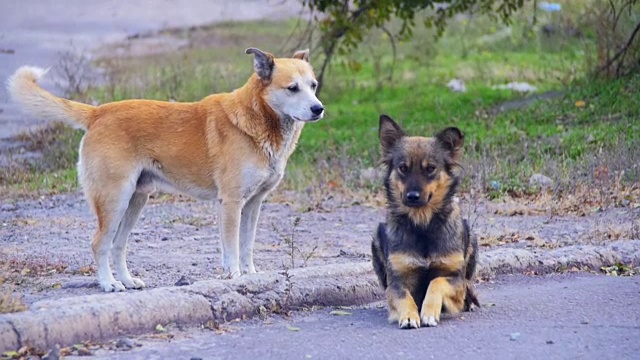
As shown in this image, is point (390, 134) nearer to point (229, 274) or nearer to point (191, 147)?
point (229, 274)

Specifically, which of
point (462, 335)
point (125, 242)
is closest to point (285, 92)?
point (125, 242)

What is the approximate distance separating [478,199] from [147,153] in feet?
16.1

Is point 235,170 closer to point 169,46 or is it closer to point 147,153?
point 147,153

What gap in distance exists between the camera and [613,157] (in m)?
12.6

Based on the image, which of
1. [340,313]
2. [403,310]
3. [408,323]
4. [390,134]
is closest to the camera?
[408,323]

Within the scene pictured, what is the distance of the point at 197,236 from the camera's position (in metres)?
10.5

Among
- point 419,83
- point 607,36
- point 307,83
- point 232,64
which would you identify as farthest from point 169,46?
point 307,83

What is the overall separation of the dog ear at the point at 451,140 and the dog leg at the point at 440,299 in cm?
88

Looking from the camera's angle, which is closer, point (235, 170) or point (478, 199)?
point (235, 170)

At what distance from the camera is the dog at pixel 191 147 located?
7.96 metres

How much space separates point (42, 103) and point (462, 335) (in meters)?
3.77

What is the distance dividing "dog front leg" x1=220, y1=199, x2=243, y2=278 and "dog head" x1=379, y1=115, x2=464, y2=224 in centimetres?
146

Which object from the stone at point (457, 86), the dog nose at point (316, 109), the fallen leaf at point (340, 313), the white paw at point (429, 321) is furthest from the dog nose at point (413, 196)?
the stone at point (457, 86)

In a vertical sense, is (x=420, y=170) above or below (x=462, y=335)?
above
